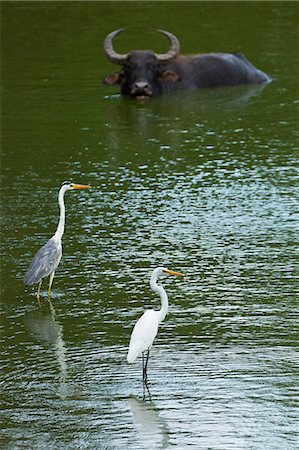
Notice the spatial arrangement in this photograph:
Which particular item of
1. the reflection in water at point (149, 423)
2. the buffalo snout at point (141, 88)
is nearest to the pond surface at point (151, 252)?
the reflection in water at point (149, 423)

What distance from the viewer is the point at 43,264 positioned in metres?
11.0

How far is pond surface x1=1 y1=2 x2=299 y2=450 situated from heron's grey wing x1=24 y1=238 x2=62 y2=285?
265 millimetres

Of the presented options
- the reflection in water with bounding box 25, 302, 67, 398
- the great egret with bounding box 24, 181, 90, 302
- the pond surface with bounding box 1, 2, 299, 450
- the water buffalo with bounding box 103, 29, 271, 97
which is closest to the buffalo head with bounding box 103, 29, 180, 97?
the water buffalo with bounding box 103, 29, 271, 97

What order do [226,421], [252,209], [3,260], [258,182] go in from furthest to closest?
[258,182] < [252,209] < [3,260] < [226,421]

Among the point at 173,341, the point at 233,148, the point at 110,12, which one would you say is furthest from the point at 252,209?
the point at 110,12

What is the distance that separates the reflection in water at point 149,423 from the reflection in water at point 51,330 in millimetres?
908

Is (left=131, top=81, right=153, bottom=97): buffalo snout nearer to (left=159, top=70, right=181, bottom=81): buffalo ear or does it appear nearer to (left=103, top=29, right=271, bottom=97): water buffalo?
(left=103, top=29, right=271, bottom=97): water buffalo

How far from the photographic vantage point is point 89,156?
16281 mm

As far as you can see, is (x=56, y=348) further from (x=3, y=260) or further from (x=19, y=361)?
(x=3, y=260)

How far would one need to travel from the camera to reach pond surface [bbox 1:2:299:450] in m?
8.60

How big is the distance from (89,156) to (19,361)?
684 centimetres

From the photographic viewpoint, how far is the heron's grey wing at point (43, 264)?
1096 centimetres

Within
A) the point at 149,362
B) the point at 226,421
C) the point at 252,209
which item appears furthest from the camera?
the point at 252,209

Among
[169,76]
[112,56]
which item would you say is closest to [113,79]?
[112,56]
